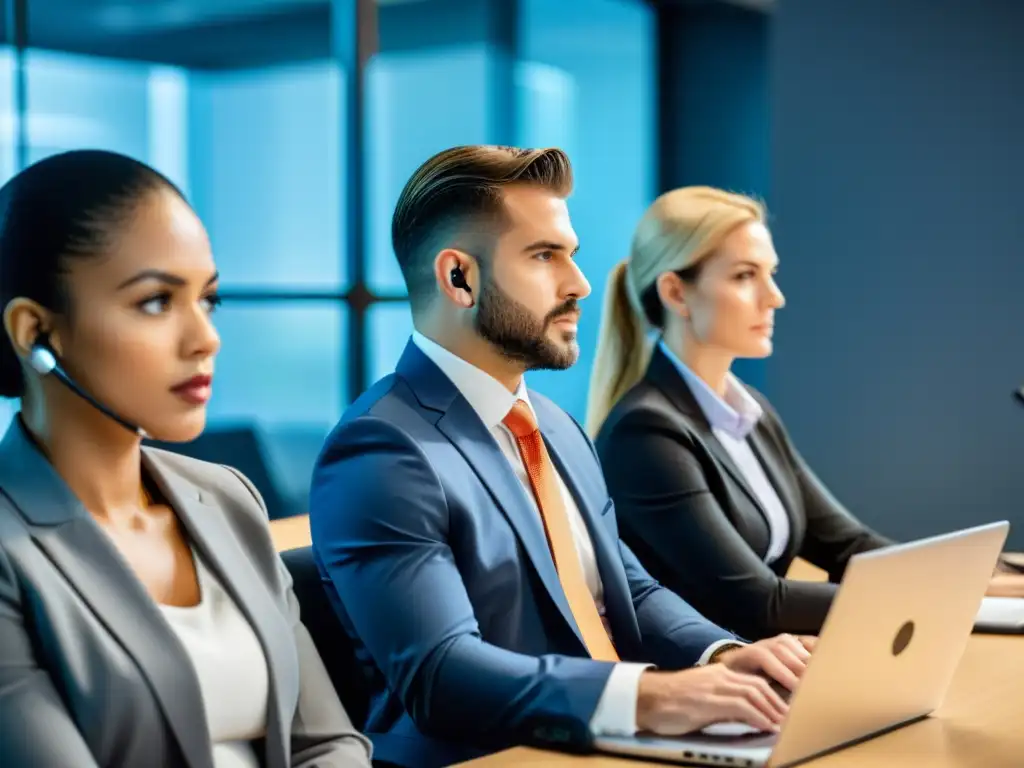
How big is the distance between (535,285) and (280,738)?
84 cm

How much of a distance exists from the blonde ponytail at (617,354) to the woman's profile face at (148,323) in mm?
1653

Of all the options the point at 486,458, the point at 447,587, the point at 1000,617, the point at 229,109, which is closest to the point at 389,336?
the point at 229,109

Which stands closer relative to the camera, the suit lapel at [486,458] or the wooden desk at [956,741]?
the wooden desk at [956,741]

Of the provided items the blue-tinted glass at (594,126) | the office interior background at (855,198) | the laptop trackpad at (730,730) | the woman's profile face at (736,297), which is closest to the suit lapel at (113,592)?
the laptop trackpad at (730,730)

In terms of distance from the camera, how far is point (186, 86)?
1608 centimetres

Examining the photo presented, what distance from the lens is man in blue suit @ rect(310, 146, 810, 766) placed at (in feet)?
5.87

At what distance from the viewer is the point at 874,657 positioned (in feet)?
5.59

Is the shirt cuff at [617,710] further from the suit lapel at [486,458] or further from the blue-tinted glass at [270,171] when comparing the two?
the blue-tinted glass at [270,171]

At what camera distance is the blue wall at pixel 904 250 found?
186 inches

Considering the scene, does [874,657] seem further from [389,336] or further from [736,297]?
[389,336]

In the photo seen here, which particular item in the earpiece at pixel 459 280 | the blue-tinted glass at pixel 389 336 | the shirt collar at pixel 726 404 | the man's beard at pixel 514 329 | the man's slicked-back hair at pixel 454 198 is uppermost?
the man's slicked-back hair at pixel 454 198

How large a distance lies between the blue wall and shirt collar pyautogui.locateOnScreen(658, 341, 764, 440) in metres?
1.90

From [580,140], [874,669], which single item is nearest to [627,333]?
[874,669]

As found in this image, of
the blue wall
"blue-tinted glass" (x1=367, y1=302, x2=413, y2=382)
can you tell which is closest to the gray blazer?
the blue wall
